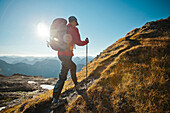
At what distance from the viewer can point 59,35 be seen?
357cm

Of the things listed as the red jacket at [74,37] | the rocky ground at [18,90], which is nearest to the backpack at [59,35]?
the red jacket at [74,37]

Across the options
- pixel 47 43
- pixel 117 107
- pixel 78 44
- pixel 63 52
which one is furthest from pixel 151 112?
pixel 47 43

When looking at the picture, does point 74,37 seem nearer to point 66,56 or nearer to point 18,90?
point 66,56

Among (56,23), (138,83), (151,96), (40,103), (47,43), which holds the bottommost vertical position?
(40,103)

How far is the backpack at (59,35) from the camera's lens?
3.54 metres

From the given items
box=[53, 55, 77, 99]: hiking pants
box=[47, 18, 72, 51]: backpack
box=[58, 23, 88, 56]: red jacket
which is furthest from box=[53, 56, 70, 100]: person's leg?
box=[47, 18, 72, 51]: backpack

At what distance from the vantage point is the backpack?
3.54m

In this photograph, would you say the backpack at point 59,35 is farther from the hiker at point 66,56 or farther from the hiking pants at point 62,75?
the hiking pants at point 62,75

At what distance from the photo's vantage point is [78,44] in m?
4.14

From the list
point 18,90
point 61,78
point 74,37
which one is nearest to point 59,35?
point 74,37

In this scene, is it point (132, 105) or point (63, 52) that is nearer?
point (132, 105)

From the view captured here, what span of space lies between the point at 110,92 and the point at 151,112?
1.54 metres

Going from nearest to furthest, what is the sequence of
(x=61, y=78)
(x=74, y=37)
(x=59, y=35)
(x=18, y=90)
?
(x=59, y=35) < (x=74, y=37) < (x=61, y=78) < (x=18, y=90)

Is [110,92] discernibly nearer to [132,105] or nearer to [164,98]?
[132,105]
